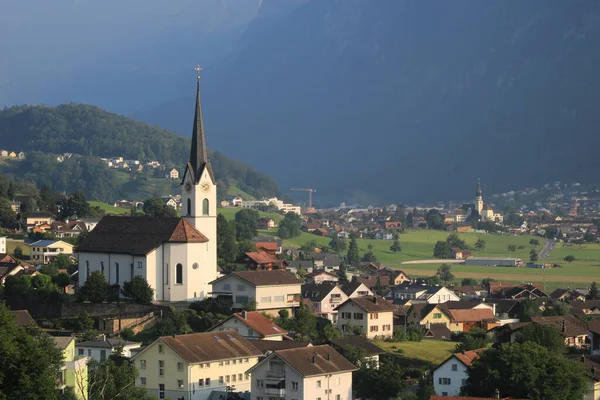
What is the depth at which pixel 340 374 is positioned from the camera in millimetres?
47500

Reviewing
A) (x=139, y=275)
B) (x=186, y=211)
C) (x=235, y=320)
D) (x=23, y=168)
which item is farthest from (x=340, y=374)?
(x=23, y=168)

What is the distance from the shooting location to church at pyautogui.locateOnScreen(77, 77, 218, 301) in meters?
64.7

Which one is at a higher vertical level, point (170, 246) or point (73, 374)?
point (170, 246)

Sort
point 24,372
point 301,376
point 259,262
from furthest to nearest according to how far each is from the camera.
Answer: point 259,262 → point 301,376 → point 24,372

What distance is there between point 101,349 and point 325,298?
19931 millimetres

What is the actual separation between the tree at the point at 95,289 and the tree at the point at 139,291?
43.3 inches

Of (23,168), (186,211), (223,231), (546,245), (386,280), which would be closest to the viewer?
(186,211)

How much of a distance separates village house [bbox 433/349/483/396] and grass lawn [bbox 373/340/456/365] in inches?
206

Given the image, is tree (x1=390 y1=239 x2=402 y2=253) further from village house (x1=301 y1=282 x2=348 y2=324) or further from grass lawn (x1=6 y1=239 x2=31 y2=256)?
village house (x1=301 y1=282 x2=348 y2=324)

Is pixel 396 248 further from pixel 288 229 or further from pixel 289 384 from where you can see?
pixel 289 384

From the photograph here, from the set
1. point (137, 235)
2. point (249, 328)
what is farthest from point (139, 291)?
point (249, 328)

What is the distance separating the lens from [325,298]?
6956 cm

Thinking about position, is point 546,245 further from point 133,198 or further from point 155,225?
point 155,225

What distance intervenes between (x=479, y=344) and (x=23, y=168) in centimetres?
14494
